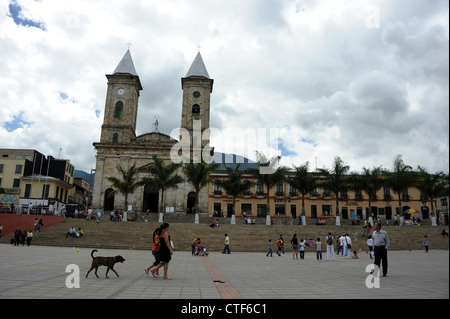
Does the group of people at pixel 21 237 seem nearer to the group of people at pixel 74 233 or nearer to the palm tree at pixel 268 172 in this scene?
the group of people at pixel 74 233

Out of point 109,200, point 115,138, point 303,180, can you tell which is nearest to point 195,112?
point 115,138

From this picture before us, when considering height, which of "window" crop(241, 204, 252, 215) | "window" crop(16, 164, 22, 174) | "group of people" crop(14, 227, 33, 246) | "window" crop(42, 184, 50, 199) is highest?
"window" crop(16, 164, 22, 174)

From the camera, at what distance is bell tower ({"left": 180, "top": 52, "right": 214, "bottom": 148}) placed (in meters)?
48.2

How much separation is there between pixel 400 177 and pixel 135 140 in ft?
116

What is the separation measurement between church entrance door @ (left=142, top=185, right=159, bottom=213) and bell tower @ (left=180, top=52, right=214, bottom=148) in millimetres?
9815

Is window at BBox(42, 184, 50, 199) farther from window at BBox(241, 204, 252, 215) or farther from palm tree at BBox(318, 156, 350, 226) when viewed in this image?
palm tree at BBox(318, 156, 350, 226)

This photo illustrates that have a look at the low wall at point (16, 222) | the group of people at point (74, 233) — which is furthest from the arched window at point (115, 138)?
the group of people at point (74, 233)

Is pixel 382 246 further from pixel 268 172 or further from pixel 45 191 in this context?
pixel 45 191

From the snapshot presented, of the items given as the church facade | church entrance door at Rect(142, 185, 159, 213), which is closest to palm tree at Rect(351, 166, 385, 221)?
the church facade

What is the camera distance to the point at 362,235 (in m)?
27.4

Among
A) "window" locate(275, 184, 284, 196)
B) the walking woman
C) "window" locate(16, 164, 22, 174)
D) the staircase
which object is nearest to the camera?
the walking woman

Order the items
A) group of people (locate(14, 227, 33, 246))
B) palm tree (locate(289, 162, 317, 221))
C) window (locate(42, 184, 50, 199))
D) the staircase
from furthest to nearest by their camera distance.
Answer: window (locate(42, 184, 50, 199)) → palm tree (locate(289, 162, 317, 221)) → the staircase → group of people (locate(14, 227, 33, 246))
